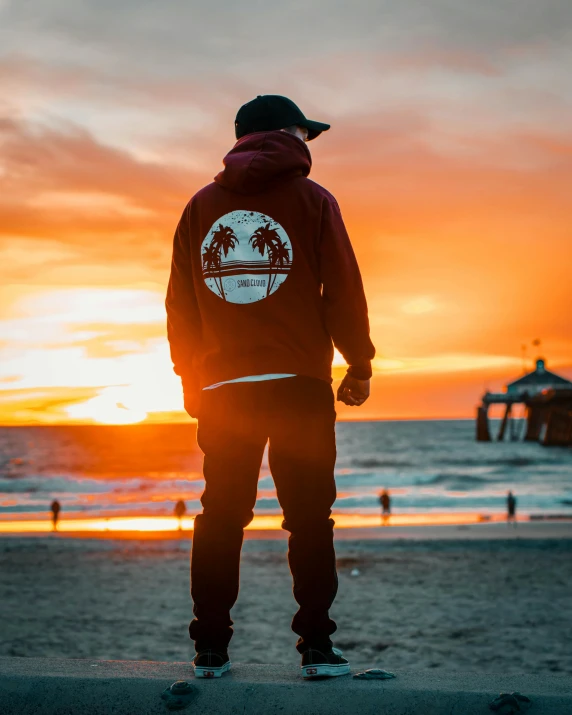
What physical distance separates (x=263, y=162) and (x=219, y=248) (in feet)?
1.15

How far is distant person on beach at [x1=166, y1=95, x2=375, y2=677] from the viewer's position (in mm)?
2742

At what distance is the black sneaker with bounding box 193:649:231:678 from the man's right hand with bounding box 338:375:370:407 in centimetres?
100

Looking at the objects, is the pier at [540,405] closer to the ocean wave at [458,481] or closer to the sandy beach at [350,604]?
the ocean wave at [458,481]

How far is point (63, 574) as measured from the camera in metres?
13.4

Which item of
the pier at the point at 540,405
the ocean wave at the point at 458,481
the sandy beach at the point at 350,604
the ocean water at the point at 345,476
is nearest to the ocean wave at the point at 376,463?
the ocean water at the point at 345,476

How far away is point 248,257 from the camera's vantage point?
2.77m

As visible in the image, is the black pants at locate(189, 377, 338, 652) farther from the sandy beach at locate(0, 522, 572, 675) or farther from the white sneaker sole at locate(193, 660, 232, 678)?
the sandy beach at locate(0, 522, 572, 675)

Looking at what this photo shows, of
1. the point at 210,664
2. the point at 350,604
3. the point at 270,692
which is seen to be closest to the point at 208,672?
the point at 210,664

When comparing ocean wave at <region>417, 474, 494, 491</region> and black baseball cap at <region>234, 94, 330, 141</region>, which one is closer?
black baseball cap at <region>234, 94, 330, 141</region>

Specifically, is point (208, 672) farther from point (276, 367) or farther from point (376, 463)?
point (376, 463)

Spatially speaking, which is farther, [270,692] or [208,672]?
[208,672]

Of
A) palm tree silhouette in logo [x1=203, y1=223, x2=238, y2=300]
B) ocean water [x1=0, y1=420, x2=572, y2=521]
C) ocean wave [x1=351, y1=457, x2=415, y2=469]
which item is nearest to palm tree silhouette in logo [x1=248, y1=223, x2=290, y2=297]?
palm tree silhouette in logo [x1=203, y1=223, x2=238, y2=300]

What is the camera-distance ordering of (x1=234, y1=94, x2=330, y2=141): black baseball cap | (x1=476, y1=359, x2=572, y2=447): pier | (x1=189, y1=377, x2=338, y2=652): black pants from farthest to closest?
(x1=476, y1=359, x2=572, y2=447): pier
(x1=234, y1=94, x2=330, y2=141): black baseball cap
(x1=189, y1=377, x2=338, y2=652): black pants

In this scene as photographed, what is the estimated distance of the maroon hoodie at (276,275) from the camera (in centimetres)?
275
